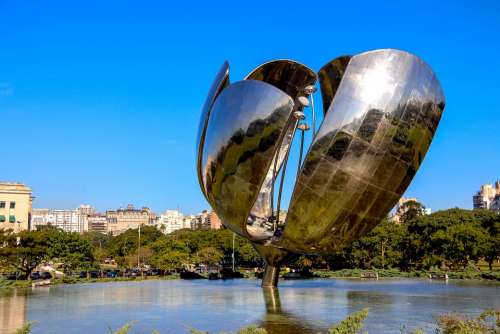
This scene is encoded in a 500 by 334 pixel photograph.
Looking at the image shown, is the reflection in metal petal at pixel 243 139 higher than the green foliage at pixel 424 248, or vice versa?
the reflection in metal petal at pixel 243 139

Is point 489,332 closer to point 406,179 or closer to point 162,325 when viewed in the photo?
point 406,179

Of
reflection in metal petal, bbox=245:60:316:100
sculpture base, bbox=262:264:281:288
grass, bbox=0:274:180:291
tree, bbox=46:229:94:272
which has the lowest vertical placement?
grass, bbox=0:274:180:291

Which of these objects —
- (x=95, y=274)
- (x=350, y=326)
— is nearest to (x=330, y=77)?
(x=350, y=326)

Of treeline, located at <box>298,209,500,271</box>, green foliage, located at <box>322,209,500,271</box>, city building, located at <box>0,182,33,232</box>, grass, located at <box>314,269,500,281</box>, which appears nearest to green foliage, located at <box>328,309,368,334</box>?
grass, located at <box>314,269,500,281</box>

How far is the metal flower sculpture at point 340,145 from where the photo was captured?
13516 mm

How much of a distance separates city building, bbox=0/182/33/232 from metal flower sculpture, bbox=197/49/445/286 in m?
66.7

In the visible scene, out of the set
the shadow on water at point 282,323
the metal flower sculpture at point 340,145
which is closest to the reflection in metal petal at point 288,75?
the metal flower sculpture at point 340,145

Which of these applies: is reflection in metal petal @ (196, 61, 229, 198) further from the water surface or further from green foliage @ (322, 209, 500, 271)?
green foliage @ (322, 209, 500, 271)

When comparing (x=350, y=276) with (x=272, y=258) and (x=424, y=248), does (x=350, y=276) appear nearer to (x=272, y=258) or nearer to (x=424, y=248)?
(x=424, y=248)

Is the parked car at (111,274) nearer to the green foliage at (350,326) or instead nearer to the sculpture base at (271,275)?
the sculpture base at (271,275)

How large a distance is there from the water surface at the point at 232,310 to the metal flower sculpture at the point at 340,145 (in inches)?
99.9

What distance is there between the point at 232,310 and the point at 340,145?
7649mm

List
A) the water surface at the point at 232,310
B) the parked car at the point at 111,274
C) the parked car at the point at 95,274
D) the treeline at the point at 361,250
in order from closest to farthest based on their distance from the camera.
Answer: the water surface at the point at 232,310
the treeline at the point at 361,250
the parked car at the point at 95,274
the parked car at the point at 111,274

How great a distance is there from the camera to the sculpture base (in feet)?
80.7
